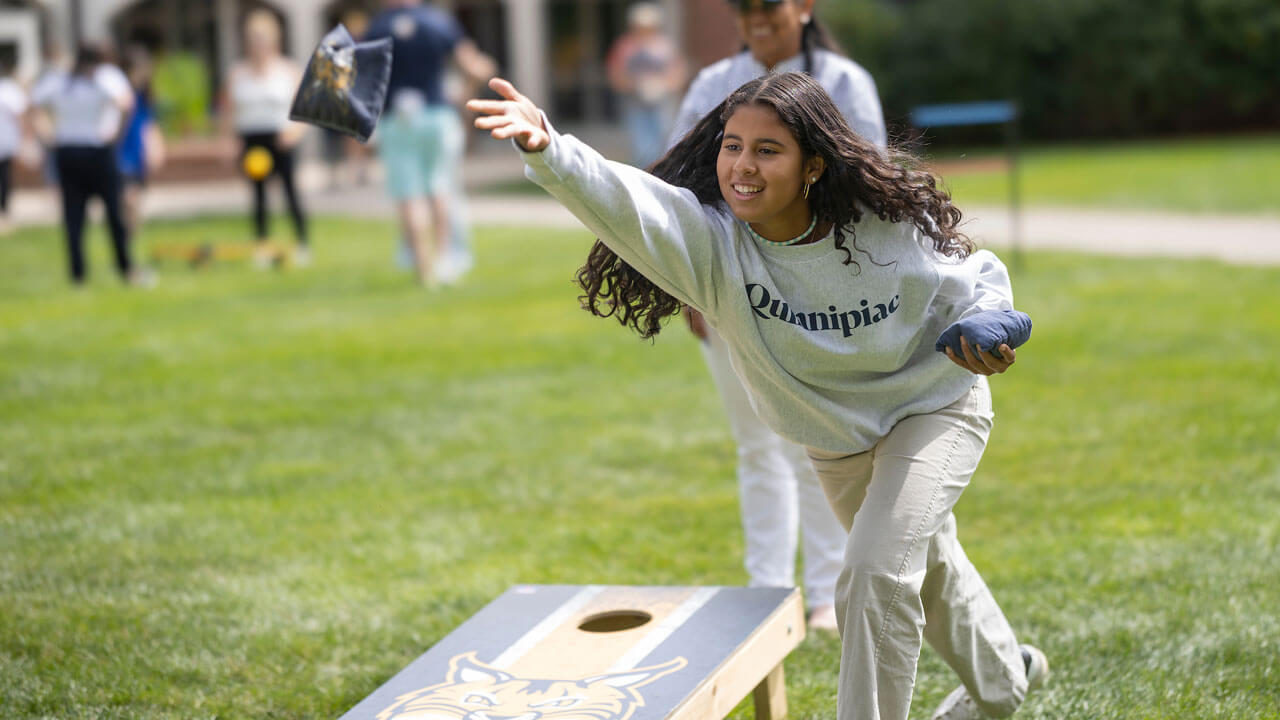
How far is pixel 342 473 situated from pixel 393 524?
2.73 ft

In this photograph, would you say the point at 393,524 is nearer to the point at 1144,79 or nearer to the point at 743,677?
the point at 743,677

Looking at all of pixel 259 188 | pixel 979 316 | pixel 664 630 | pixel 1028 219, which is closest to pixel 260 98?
pixel 259 188

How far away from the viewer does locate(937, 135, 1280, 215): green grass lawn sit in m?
15.2

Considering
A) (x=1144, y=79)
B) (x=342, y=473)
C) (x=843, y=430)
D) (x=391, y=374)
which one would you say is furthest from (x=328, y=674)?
(x=1144, y=79)

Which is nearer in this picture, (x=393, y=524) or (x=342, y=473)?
(x=393, y=524)

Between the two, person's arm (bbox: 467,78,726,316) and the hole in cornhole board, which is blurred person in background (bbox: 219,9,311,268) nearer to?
the hole in cornhole board

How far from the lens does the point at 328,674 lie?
4.33m

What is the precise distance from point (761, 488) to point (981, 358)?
149 cm

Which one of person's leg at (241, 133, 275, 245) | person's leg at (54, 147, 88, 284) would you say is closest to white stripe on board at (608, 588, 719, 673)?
person's leg at (54, 147, 88, 284)

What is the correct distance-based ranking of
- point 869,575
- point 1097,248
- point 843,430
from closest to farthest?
point 869,575, point 843,430, point 1097,248

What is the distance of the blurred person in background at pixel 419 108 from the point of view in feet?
35.8

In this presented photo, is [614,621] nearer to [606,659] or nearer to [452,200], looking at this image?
[606,659]

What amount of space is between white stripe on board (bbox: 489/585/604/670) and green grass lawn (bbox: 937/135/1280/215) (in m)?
10.7

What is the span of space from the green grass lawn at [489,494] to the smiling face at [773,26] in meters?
1.85
